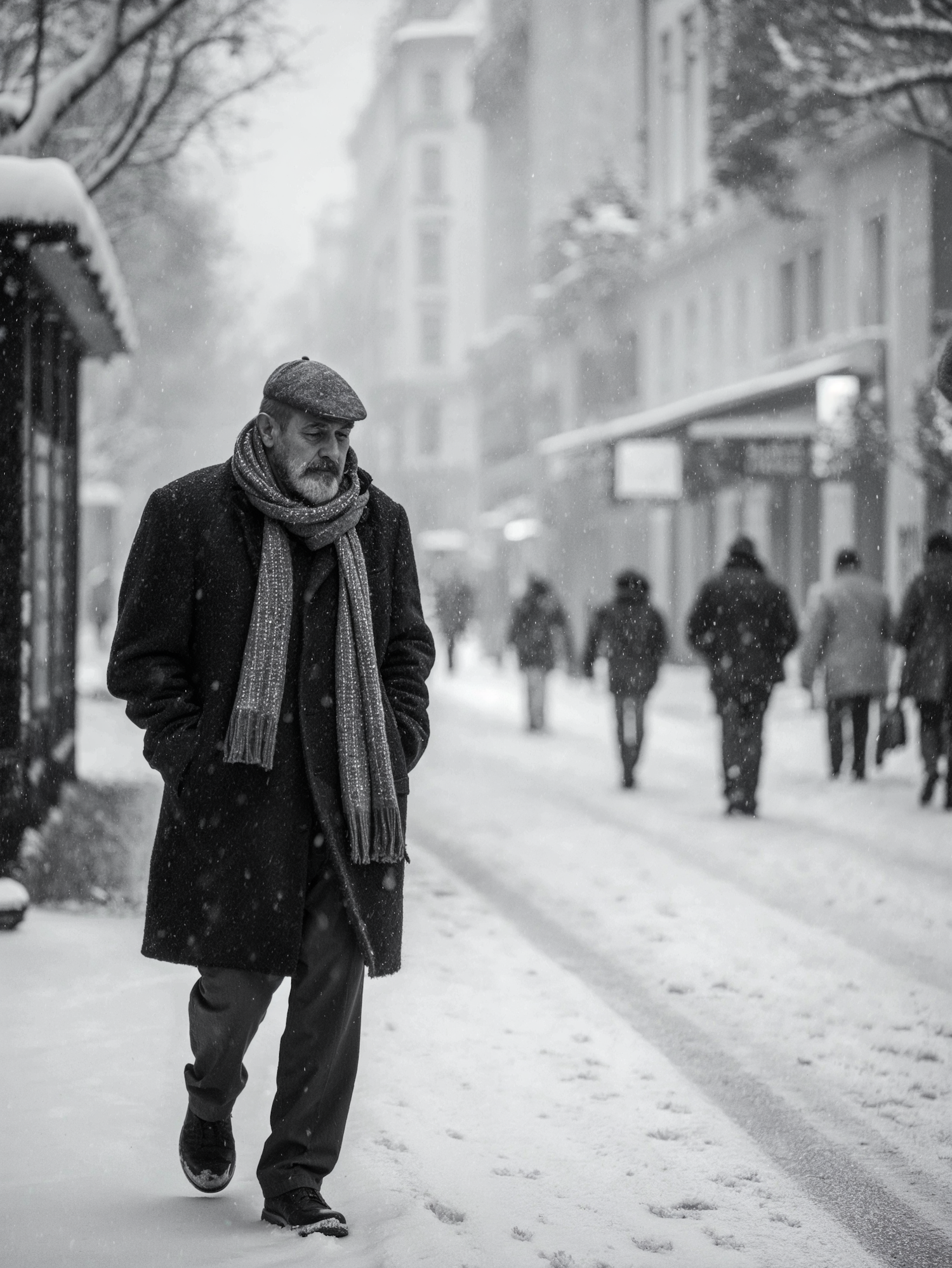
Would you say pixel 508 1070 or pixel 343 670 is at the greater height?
pixel 343 670

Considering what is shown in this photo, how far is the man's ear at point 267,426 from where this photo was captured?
4.08 meters

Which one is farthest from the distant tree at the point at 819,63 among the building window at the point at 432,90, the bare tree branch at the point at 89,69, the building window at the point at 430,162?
the building window at the point at 432,90

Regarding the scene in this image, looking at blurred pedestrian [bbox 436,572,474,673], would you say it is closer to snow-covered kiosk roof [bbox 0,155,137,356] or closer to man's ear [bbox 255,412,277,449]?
snow-covered kiosk roof [bbox 0,155,137,356]

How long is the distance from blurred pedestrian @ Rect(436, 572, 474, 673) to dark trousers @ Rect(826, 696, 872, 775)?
16899 millimetres

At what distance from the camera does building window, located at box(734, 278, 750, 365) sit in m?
31.9

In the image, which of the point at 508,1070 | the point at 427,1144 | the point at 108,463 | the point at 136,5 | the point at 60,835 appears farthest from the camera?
the point at 108,463

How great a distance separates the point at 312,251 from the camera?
474 feet

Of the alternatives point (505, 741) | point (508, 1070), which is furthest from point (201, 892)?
point (505, 741)

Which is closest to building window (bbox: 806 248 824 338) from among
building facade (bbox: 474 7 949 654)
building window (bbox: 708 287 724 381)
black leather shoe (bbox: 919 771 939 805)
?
building facade (bbox: 474 7 949 654)

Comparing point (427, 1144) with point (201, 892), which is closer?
point (201, 892)

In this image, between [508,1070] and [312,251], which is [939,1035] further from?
[312,251]

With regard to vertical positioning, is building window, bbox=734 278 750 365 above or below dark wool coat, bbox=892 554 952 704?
above

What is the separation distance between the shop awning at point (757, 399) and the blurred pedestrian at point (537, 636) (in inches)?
174

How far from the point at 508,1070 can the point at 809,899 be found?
149 inches
